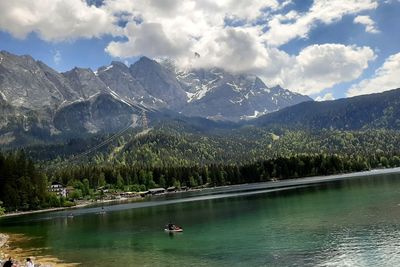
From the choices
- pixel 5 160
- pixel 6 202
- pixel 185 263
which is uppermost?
pixel 5 160

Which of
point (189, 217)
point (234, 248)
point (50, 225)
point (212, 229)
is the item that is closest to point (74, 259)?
point (234, 248)

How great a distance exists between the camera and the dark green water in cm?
5906

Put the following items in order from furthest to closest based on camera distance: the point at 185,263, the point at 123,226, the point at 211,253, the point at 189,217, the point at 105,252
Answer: the point at 189,217 < the point at 123,226 < the point at 105,252 < the point at 211,253 < the point at 185,263

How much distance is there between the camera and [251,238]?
77562 mm

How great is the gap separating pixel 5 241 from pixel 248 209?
217 ft

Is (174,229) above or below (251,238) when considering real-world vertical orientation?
above

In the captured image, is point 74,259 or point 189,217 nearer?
point 74,259

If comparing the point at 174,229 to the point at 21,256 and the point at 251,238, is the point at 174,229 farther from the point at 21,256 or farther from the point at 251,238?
the point at 21,256

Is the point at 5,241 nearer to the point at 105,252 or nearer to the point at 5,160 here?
the point at 105,252

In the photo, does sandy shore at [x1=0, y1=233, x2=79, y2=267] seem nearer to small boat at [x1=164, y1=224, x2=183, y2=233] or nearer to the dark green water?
the dark green water

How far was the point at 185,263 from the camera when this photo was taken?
6153 centimetres

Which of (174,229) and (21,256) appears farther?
(174,229)

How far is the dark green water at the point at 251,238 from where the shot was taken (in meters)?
59.1

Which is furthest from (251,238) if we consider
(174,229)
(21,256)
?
(21,256)
